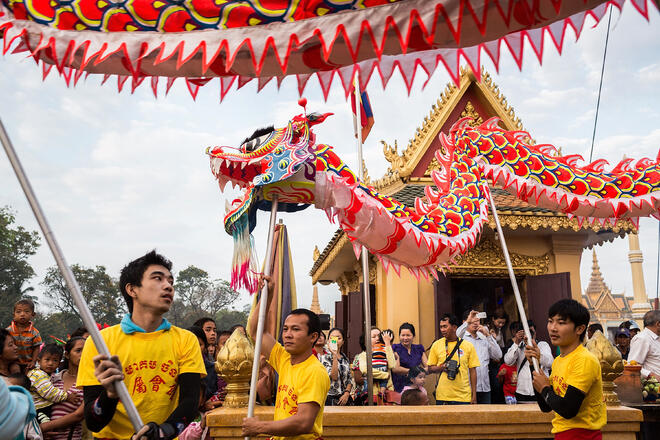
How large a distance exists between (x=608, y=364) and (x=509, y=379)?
9.70 feet

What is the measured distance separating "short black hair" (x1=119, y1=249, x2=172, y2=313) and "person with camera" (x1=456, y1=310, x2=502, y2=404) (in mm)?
4604

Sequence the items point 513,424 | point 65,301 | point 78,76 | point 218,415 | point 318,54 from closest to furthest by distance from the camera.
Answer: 1. point 318,54
2. point 78,76
3. point 218,415
4. point 513,424
5. point 65,301

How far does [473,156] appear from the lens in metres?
4.46

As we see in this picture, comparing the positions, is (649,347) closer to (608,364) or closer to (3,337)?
(608,364)

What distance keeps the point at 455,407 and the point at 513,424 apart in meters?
0.41

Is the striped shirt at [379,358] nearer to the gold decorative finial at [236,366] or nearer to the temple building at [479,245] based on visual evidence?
the gold decorative finial at [236,366]

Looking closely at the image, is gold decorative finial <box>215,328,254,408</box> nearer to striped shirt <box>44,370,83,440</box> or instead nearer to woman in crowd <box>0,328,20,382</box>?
striped shirt <box>44,370,83,440</box>

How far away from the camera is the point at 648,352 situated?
19.1ft

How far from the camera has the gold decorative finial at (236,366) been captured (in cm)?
363

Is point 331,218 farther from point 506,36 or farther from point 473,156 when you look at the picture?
point 506,36

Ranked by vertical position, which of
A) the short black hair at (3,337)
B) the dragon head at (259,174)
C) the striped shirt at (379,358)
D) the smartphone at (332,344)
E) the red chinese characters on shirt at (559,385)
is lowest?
the striped shirt at (379,358)

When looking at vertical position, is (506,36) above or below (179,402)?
above

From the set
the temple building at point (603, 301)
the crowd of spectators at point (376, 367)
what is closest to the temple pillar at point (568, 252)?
the crowd of spectators at point (376, 367)

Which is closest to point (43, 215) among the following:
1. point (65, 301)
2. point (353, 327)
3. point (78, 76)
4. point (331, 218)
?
point (78, 76)
